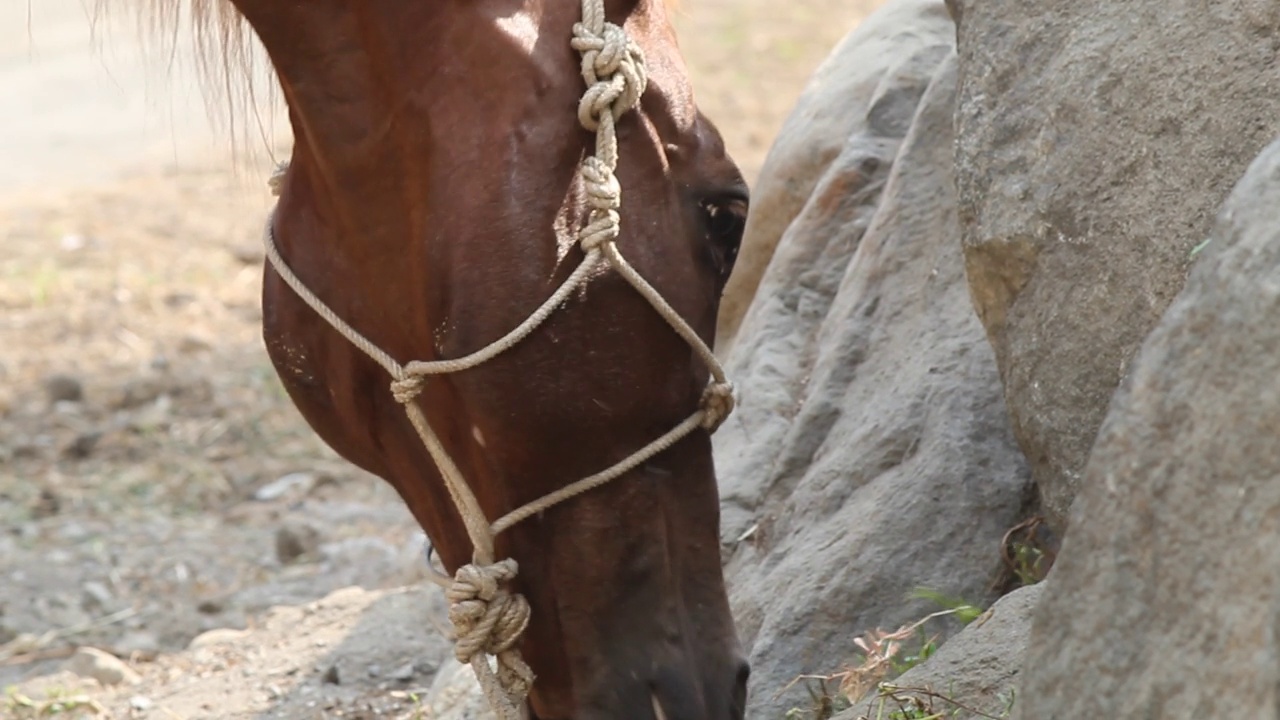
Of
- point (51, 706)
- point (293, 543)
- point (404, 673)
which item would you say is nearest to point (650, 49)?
point (404, 673)

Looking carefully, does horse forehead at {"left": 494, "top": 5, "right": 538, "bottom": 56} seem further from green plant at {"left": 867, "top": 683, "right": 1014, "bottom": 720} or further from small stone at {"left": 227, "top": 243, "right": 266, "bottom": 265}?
small stone at {"left": 227, "top": 243, "right": 266, "bottom": 265}

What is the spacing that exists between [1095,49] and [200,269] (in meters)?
4.99

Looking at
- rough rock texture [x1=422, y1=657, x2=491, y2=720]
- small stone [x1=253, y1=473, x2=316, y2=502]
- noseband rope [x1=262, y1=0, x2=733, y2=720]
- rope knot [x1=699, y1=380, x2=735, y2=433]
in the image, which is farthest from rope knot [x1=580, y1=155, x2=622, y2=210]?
small stone [x1=253, y1=473, x2=316, y2=502]

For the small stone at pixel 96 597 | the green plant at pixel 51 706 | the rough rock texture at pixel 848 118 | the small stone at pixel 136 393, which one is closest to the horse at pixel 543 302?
the rough rock texture at pixel 848 118

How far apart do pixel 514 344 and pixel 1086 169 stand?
2.79 feet

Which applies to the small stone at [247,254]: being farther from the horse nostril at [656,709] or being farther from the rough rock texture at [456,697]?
the horse nostril at [656,709]

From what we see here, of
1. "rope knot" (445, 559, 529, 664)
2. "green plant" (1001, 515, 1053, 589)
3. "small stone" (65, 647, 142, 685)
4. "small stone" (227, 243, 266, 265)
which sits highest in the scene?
"rope knot" (445, 559, 529, 664)

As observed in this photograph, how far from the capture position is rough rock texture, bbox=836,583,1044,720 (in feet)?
6.68

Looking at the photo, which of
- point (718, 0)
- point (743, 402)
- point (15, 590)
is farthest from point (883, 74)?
point (718, 0)

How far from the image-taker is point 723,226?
2094 millimetres

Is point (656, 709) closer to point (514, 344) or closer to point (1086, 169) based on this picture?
point (514, 344)

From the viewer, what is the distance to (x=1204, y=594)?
139 cm

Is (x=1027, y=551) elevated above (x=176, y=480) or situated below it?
above

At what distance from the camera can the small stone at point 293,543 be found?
4.62 meters
